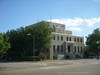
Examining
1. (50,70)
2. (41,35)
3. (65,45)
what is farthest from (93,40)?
(50,70)

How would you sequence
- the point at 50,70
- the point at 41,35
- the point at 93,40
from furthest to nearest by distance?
the point at 93,40, the point at 41,35, the point at 50,70

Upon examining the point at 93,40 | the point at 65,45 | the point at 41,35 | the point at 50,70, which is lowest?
the point at 50,70

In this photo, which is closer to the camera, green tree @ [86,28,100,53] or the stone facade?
the stone facade

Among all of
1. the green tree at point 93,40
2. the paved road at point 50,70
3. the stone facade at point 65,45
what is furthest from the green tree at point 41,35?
the green tree at point 93,40

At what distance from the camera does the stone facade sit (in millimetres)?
54812

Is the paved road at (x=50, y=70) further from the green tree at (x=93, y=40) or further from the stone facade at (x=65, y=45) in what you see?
the green tree at (x=93, y=40)

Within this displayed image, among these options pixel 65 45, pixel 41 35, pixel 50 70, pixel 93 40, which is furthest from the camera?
pixel 93 40

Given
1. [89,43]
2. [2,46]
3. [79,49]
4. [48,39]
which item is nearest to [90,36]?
[89,43]

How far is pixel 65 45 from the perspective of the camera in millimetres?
57938

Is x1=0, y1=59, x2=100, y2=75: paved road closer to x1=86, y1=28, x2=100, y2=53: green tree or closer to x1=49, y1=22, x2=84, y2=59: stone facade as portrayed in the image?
x1=49, y1=22, x2=84, y2=59: stone facade

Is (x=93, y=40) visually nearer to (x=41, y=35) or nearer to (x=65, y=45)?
(x=65, y=45)

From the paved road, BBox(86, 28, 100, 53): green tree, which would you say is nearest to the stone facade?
BBox(86, 28, 100, 53): green tree

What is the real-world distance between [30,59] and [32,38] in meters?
5.92

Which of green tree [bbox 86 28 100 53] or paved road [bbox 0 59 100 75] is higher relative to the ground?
green tree [bbox 86 28 100 53]
